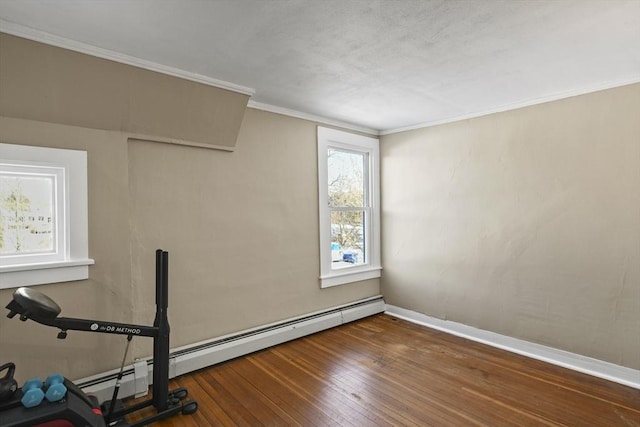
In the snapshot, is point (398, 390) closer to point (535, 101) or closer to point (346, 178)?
point (346, 178)

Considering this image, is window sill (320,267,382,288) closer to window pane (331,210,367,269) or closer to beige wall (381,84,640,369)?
window pane (331,210,367,269)

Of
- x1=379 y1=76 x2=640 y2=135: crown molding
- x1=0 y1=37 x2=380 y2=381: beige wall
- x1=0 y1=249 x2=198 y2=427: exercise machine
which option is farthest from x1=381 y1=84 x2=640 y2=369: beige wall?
x1=0 y1=249 x2=198 y2=427: exercise machine

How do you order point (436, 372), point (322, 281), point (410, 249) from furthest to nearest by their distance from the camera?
point (410, 249)
point (322, 281)
point (436, 372)

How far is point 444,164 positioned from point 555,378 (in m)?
2.30

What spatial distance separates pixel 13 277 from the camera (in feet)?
6.86

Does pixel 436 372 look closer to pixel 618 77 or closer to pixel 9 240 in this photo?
pixel 618 77

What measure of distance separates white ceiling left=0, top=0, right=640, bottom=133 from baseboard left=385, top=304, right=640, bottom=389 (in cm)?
235

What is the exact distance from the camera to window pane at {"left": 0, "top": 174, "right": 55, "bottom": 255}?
2.15 meters

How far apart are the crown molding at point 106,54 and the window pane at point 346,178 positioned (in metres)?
1.55

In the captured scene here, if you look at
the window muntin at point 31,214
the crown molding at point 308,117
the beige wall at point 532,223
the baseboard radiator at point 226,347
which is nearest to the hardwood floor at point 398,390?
the baseboard radiator at point 226,347

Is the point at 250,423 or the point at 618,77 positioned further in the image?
the point at 618,77

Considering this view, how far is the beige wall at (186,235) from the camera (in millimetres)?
2254

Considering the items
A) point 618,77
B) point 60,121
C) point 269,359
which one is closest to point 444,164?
point 618,77

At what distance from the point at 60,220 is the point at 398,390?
2747mm
